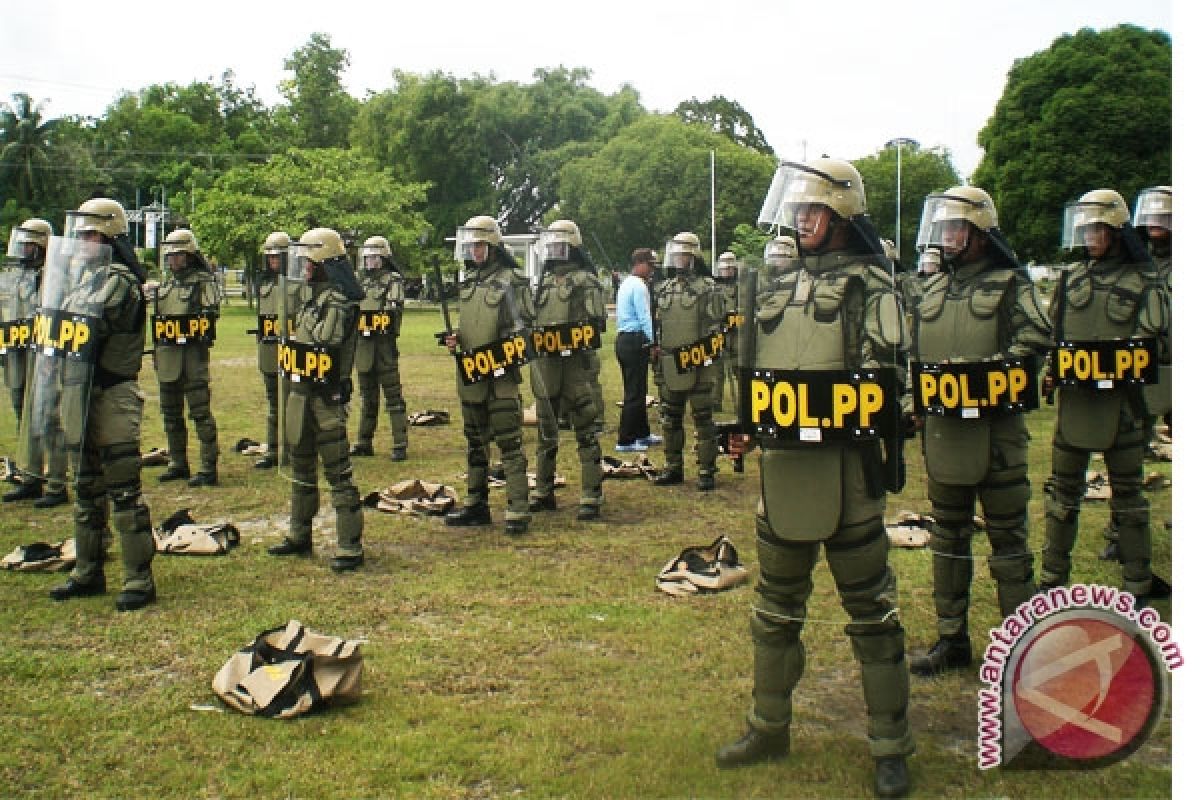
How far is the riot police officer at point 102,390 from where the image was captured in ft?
22.7

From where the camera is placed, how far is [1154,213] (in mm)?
7543

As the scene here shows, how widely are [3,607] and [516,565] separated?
11.4ft

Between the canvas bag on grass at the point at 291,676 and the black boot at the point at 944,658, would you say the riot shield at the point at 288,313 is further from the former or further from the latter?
the black boot at the point at 944,658

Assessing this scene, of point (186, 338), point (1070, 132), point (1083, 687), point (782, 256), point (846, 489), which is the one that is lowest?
point (1083, 687)

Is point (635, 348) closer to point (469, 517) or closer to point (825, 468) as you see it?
point (469, 517)

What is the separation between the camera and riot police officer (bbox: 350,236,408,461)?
12.8 m

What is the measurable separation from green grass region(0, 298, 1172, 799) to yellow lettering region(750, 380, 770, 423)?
1.57m

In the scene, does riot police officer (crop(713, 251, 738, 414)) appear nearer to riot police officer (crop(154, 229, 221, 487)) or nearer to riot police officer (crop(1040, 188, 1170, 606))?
riot police officer (crop(154, 229, 221, 487))

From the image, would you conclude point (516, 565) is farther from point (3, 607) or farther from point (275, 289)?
point (275, 289)

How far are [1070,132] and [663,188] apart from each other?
61.2 ft

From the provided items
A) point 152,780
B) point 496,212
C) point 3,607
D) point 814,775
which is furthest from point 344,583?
point 496,212

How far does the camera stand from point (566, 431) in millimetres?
15148

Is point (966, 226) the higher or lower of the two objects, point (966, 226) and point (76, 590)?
the higher

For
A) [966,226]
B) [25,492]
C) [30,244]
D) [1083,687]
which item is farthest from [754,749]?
[30,244]
